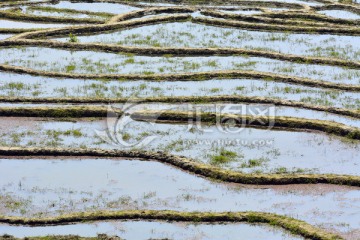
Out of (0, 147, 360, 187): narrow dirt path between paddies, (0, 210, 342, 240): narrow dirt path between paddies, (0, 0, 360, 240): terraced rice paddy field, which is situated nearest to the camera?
(0, 210, 342, 240): narrow dirt path between paddies

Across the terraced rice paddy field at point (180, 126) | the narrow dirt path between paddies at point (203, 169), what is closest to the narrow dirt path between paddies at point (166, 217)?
the terraced rice paddy field at point (180, 126)

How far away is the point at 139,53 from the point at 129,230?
6.87 m

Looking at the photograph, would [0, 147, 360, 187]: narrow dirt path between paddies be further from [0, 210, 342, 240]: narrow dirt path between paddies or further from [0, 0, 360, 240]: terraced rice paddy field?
[0, 210, 342, 240]: narrow dirt path between paddies

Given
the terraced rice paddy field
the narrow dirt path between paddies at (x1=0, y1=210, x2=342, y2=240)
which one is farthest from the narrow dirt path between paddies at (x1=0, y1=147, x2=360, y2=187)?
the narrow dirt path between paddies at (x1=0, y1=210, x2=342, y2=240)

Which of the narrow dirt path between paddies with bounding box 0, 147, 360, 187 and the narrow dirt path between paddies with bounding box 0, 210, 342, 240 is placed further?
the narrow dirt path between paddies with bounding box 0, 147, 360, 187

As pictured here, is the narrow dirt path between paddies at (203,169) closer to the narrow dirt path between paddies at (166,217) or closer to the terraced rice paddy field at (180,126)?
the terraced rice paddy field at (180,126)

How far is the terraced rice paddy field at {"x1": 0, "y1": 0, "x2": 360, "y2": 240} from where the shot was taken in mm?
8703

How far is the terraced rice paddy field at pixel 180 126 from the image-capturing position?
343 inches

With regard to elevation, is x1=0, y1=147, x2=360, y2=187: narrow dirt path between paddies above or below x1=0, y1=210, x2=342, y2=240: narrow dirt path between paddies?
above

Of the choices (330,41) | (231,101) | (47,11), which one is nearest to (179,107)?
(231,101)

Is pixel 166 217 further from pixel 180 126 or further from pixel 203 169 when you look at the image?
pixel 180 126

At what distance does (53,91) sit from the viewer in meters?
12.8

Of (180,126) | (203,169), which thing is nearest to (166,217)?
(203,169)

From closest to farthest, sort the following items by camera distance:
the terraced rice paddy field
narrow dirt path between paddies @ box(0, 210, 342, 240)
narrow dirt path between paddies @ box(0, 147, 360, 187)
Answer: narrow dirt path between paddies @ box(0, 210, 342, 240) → the terraced rice paddy field → narrow dirt path between paddies @ box(0, 147, 360, 187)
